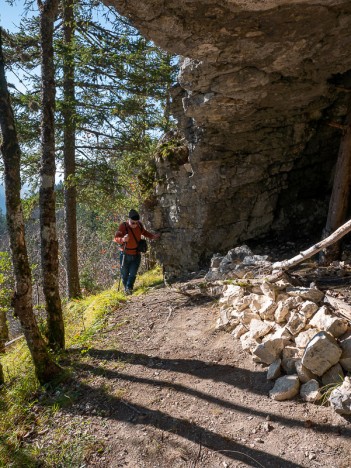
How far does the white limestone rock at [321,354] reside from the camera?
127 inches

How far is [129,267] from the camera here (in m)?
7.88

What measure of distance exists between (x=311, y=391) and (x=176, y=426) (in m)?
1.39

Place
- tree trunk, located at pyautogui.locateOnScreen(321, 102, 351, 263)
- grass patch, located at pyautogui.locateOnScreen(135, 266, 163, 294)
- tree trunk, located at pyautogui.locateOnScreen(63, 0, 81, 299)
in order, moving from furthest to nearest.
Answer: grass patch, located at pyautogui.locateOnScreen(135, 266, 163, 294) < tree trunk, located at pyautogui.locateOnScreen(63, 0, 81, 299) < tree trunk, located at pyautogui.locateOnScreen(321, 102, 351, 263)

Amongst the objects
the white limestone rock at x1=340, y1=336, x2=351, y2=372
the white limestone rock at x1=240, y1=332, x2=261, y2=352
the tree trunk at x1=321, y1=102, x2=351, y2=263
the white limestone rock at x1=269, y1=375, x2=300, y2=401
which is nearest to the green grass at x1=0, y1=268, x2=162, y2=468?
the white limestone rock at x1=269, y1=375, x2=300, y2=401

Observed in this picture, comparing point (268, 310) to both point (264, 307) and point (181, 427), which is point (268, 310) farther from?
point (181, 427)

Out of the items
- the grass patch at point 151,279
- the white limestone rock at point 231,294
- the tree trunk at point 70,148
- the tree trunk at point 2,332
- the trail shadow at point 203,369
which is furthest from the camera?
the grass patch at point 151,279

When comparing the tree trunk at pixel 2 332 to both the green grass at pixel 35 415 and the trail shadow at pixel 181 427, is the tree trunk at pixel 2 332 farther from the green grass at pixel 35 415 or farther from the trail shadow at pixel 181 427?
the trail shadow at pixel 181 427

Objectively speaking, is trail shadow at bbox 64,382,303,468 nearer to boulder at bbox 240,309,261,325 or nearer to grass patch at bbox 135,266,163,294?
boulder at bbox 240,309,261,325

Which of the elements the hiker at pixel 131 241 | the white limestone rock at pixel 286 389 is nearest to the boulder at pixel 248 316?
the white limestone rock at pixel 286 389

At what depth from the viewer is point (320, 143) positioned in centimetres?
809

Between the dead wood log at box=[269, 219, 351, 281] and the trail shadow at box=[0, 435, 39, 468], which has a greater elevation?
the dead wood log at box=[269, 219, 351, 281]

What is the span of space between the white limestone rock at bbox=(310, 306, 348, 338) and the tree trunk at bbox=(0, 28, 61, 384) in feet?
11.5

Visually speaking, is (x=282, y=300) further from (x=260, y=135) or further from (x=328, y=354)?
(x=260, y=135)

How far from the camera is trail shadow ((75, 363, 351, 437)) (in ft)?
9.49
